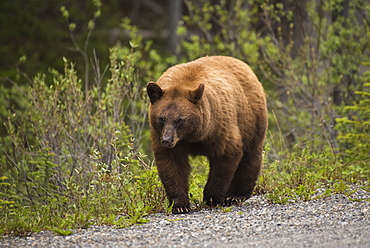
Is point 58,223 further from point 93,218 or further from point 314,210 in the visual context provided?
point 314,210

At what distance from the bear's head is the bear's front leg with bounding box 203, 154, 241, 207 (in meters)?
0.46

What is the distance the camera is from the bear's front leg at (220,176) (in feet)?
21.1

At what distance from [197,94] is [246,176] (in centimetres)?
135

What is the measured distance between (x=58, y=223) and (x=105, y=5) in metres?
16.6

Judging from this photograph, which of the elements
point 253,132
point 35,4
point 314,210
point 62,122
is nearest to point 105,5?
point 35,4

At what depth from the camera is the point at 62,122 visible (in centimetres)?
820

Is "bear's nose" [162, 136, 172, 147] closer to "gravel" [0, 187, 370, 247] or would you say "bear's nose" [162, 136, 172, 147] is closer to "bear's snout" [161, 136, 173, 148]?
"bear's snout" [161, 136, 173, 148]

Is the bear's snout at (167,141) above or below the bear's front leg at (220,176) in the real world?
above

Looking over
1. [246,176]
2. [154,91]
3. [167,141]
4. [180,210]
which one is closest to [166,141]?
[167,141]

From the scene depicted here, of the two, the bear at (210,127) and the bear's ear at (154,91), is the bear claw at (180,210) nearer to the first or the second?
the bear at (210,127)

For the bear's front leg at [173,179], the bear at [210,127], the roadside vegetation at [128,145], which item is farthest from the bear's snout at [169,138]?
the roadside vegetation at [128,145]

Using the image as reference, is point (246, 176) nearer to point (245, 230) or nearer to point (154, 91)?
point (154, 91)

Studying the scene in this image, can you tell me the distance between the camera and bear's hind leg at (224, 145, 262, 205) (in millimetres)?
6879

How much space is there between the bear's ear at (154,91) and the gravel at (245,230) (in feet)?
3.87
